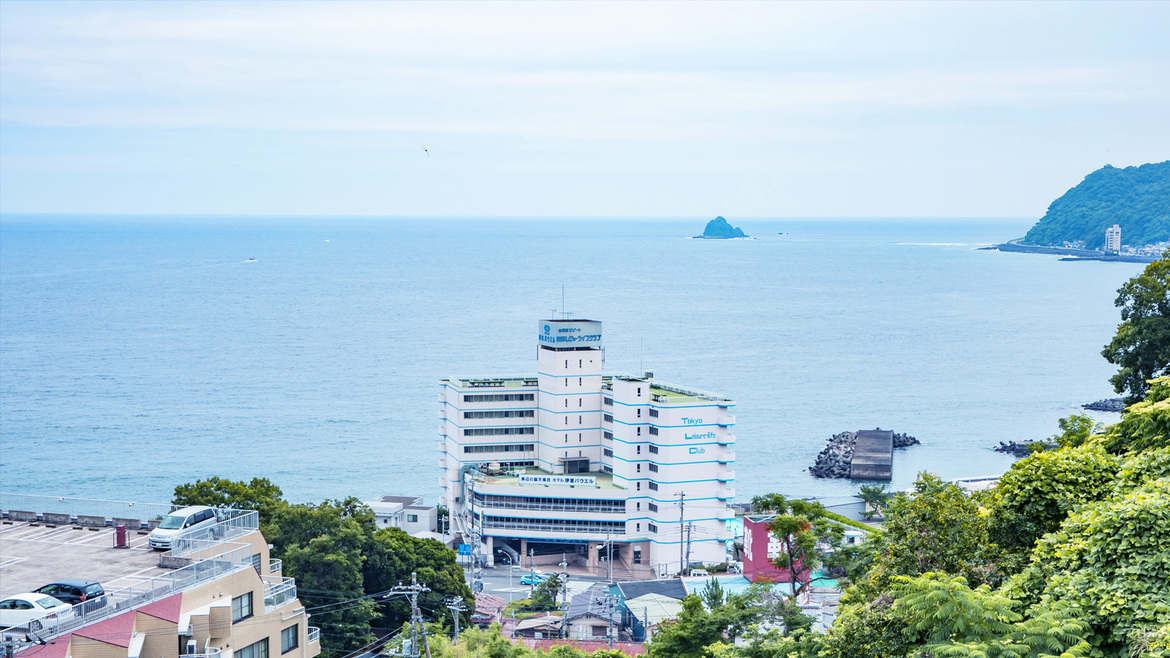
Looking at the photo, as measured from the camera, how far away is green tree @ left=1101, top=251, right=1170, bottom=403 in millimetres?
36156

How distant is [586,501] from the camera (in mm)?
62812

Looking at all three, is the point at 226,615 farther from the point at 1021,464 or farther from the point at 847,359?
the point at 847,359

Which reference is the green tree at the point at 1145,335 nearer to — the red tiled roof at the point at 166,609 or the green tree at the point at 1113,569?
the green tree at the point at 1113,569

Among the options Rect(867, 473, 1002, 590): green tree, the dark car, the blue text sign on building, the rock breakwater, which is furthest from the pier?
the dark car

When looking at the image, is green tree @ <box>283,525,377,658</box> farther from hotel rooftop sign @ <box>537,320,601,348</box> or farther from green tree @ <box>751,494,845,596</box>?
hotel rooftop sign @ <box>537,320,601,348</box>

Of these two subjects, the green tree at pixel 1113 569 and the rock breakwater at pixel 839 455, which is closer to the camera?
the green tree at pixel 1113 569

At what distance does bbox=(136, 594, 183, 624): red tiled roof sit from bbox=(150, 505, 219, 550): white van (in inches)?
128

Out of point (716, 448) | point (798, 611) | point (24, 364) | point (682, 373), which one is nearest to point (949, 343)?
point (682, 373)

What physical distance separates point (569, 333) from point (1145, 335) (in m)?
37.0

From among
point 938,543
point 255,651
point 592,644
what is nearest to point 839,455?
point 592,644

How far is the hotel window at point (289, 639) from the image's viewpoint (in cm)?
2159

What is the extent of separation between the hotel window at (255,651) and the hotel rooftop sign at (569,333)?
46.8m

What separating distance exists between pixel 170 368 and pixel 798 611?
11441 cm

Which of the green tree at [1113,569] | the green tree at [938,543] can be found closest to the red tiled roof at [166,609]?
the green tree at [938,543]
